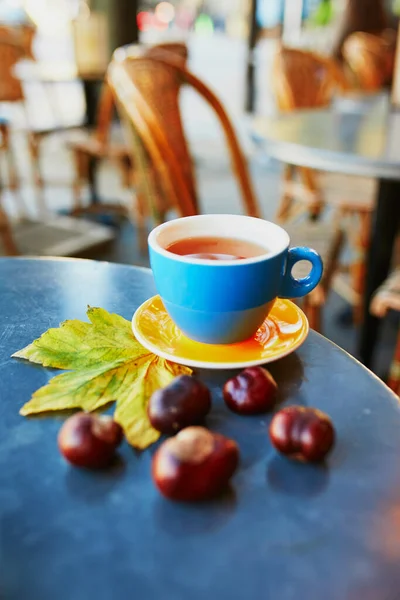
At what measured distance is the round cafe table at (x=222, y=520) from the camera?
0.95 ft

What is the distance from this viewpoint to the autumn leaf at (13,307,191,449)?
41cm

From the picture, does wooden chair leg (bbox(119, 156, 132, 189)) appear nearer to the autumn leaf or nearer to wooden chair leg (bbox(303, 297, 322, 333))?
wooden chair leg (bbox(303, 297, 322, 333))

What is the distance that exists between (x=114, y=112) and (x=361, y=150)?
10.5 feet

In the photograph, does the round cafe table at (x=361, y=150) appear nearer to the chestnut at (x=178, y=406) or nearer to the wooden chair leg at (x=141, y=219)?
the chestnut at (x=178, y=406)

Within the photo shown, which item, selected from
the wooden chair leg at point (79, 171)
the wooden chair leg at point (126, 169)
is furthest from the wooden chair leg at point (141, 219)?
the wooden chair leg at point (79, 171)

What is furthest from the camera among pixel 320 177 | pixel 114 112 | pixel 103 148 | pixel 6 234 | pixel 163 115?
pixel 114 112

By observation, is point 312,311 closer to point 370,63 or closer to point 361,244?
point 361,244

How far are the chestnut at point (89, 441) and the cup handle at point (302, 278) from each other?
22 centimetres

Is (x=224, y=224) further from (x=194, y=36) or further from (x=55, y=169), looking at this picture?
(x=194, y=36)

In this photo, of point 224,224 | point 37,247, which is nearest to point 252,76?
point 37,247

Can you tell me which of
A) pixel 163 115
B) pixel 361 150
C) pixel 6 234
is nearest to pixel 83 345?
pixel 163 115

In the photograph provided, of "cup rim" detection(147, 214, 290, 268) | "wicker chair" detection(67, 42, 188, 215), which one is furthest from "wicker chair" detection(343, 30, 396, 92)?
"cup rim" detection(147, 214, 290, 268)

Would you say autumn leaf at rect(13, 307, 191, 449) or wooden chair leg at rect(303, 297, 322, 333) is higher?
autumn leaf at rect(13, 307, 191, 449)

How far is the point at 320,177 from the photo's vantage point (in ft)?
7.35
